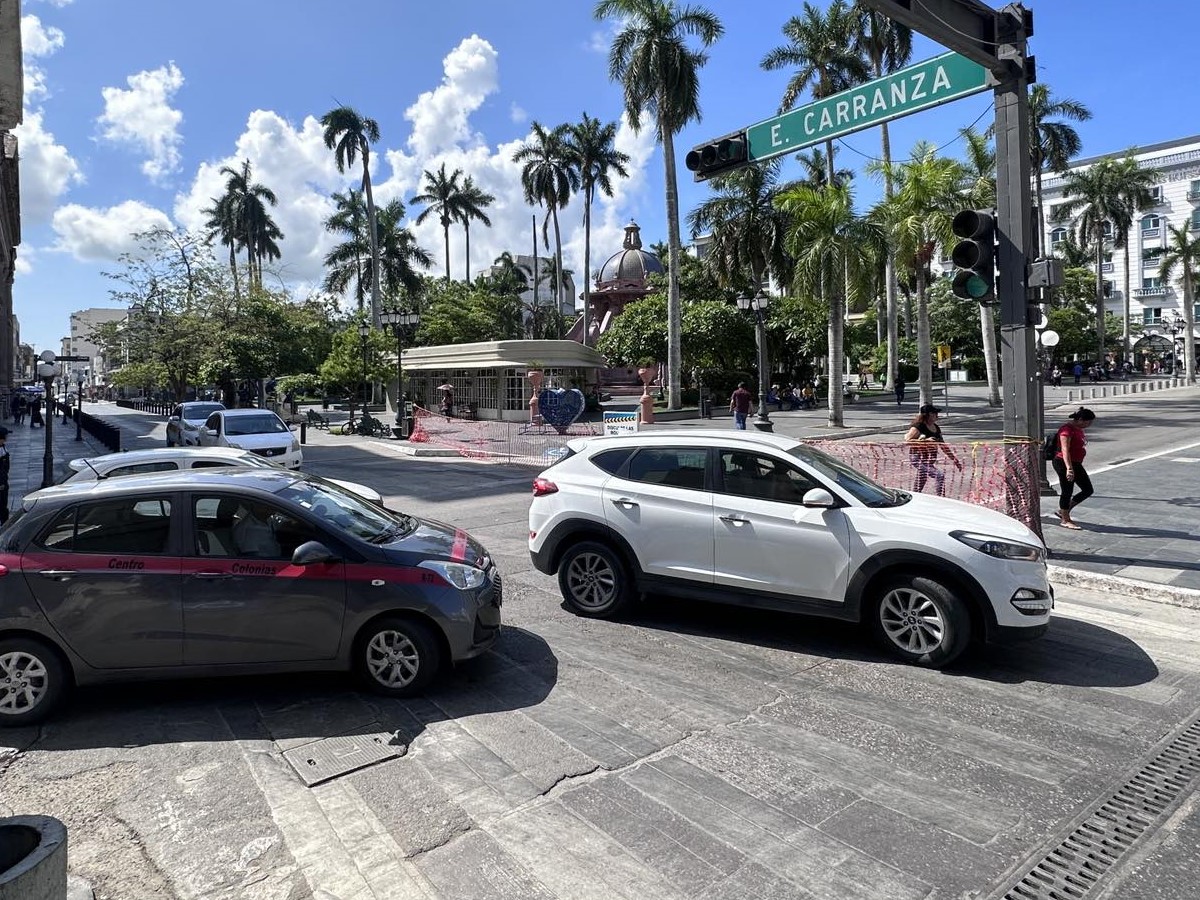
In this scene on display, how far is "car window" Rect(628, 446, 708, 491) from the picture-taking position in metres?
6.33

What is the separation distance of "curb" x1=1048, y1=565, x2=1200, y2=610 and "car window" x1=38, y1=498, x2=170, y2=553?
7.67m

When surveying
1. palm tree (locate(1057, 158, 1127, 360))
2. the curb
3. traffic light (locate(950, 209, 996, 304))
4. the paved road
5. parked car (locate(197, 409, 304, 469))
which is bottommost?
the paved road

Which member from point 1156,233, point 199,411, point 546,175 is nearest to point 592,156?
point 546,175

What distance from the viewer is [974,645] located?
18.8ft

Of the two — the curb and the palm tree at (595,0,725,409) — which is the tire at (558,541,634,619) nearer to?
the curb

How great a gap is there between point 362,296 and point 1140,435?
53307 millimetres

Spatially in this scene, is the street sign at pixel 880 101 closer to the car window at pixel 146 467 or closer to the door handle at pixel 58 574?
the car window at pixel 146 467

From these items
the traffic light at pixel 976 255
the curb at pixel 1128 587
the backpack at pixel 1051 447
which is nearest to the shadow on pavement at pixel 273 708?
the curb at pixel 1128 587

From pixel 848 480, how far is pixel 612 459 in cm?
198

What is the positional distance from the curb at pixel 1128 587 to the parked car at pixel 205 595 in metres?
5.81

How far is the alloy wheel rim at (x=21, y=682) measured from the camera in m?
4.64

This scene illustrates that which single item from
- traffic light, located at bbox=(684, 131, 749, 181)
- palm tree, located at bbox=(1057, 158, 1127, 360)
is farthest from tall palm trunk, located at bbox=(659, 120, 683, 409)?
palm tree, located at bbox=(1057, 158, 1127, 360)

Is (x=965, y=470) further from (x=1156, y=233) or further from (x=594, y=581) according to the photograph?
(x=1156, y=233)

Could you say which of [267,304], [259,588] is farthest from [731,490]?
[267,304]
